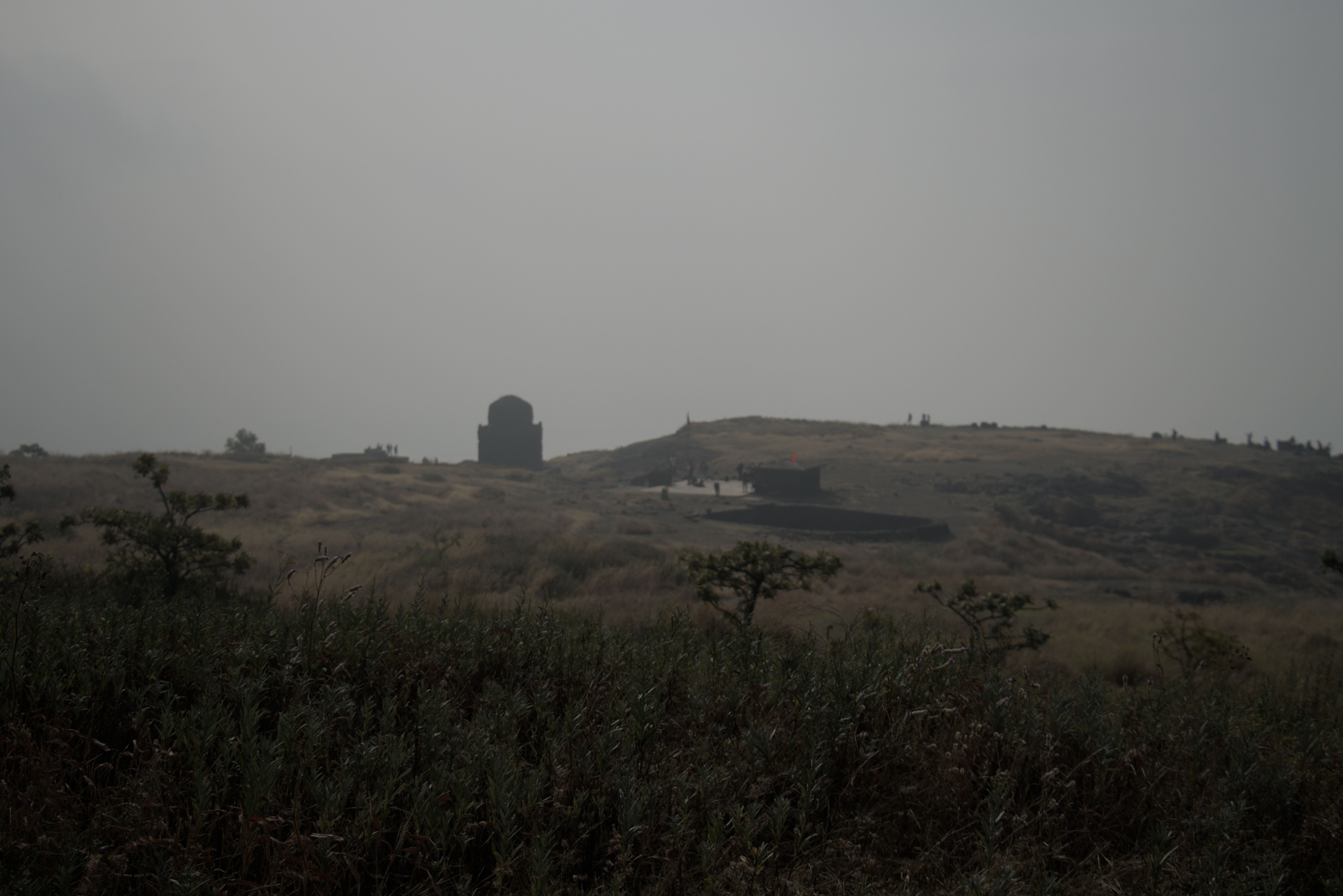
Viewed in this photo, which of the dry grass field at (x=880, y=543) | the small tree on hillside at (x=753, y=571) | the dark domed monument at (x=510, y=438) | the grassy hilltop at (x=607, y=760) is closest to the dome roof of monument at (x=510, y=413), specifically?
the dark domed monument at (x=510, y=438)

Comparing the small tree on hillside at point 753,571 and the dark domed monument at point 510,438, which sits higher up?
the dark domed monument at point 510,438

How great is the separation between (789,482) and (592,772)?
3797 centimetres

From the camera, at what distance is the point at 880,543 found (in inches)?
1173

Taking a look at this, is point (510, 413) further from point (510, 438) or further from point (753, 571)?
point (753, 571)

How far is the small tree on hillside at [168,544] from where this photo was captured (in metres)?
10.3

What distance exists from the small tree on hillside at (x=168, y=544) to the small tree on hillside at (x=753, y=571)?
287 inches

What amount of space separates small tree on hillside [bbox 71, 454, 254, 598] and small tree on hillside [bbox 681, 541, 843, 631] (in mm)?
7284

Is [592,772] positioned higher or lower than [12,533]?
lower

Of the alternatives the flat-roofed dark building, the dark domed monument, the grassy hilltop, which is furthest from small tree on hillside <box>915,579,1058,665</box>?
the dark domed monument

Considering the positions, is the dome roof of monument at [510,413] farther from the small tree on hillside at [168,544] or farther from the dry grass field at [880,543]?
the small tree on hillside at [168,544]

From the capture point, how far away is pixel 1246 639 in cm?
1370

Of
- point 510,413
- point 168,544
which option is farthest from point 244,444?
point 168,544

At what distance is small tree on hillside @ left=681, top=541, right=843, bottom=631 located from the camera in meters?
10.3

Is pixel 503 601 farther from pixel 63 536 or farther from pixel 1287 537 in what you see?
pixel 1287 537
